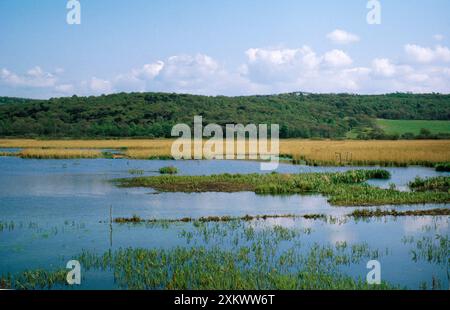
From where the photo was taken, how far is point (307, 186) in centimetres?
2928

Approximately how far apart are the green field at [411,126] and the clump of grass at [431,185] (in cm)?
5599

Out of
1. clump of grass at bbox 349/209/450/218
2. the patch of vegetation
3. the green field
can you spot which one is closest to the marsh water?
the patch of vegetation

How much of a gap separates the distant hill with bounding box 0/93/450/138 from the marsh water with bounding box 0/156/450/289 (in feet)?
206

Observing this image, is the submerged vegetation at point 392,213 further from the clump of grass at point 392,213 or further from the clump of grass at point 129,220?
the clump of grass at point 129,220

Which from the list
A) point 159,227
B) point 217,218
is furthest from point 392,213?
point 159,227

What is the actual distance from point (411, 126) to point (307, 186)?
240ft

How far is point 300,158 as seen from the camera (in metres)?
46.8

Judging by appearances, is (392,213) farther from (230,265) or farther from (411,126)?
(411,126)

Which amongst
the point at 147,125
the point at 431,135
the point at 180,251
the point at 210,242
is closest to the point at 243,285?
the point at 180,251

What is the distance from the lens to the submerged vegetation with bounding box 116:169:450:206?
993 inches

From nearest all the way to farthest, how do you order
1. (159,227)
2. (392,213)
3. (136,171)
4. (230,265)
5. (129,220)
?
(230,265) < (159,227) < (129,220) < (392,213) < (136,171)
